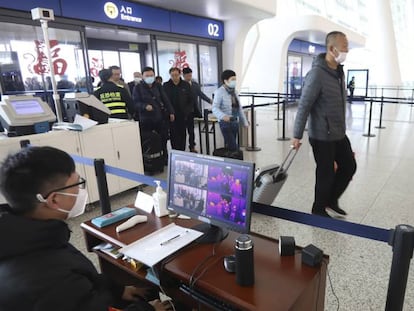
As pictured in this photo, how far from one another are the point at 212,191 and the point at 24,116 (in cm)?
236

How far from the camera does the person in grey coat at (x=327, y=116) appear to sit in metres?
2.42

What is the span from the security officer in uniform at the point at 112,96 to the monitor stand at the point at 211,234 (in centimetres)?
312

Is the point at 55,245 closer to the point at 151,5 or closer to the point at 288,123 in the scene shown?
the point at 151,5

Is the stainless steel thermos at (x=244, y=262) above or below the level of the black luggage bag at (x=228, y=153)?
above

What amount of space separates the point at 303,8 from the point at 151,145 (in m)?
10.7

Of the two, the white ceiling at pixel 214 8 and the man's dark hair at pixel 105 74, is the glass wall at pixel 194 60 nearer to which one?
the white ceiling at pixel 214 8

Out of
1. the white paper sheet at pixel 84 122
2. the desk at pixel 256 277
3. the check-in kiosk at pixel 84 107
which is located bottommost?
the desk at pixel 256 277

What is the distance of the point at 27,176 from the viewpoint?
3.22ft

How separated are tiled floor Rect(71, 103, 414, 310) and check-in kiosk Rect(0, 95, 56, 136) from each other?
3.27 feet

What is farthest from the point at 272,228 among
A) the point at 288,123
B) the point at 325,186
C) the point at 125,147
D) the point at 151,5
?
the point at 288,123

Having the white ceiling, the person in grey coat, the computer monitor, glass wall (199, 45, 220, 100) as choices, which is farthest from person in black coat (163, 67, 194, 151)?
the computer monitor

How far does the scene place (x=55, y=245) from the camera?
99 cm

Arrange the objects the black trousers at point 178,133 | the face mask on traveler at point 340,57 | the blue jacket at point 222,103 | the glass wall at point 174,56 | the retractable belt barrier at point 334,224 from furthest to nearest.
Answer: the glass wall at point 174,56 → the black trousers at point 178,133 → the blue jacket at point 222,103 → the face mask on traveler at point 340,57 → the retractable belt barrier at point 334,224

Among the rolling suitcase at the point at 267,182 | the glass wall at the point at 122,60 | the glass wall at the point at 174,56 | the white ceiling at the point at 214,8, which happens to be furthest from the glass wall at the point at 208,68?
the rolling suitcase at the point at 267,182
